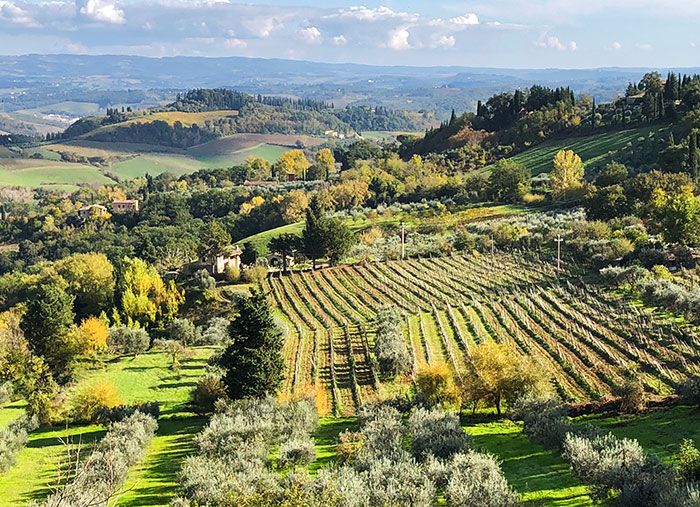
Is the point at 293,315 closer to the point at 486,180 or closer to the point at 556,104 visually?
the point at 486,180

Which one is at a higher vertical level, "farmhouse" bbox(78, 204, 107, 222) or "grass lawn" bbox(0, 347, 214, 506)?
"grass lawn" bbox(0, 347, 214, 506)

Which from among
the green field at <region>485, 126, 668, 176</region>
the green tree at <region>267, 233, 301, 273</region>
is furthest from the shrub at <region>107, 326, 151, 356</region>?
the green field at <region>485, 126, 668, 176</region>

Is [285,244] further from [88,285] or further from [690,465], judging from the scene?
[690,465]

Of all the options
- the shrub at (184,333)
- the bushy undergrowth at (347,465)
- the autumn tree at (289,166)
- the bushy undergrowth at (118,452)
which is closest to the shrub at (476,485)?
the bushy undergrowth at (347,465)

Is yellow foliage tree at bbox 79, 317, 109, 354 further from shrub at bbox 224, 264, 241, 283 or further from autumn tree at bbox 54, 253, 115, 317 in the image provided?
shrub at bbox 224, 264, 241, 283

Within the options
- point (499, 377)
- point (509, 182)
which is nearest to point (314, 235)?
point (499, 377)

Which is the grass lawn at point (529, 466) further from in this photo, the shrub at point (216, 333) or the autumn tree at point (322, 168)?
the autumn tree at point (322, 168)
